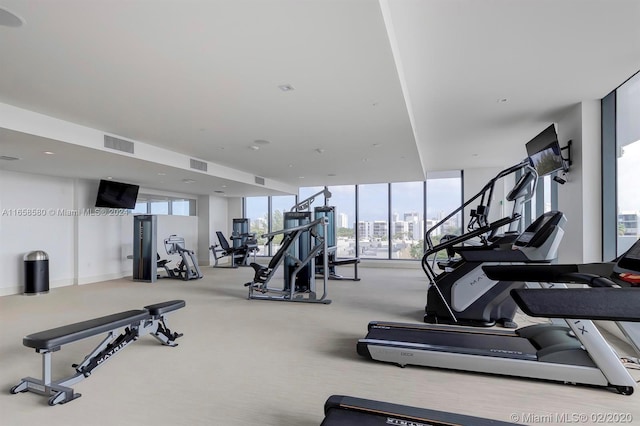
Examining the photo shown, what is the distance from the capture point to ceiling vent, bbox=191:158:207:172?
6789 mm

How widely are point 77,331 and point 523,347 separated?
11.8ft

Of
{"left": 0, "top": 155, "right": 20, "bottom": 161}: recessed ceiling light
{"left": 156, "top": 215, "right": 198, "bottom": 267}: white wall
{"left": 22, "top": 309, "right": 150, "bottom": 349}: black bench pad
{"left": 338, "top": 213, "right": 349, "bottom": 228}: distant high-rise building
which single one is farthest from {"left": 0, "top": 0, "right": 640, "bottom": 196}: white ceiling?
{"left": 338, "top": 213, "right": 349, "bottom": 228}: distant high-rise building

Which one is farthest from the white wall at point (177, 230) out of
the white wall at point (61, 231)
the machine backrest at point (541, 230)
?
the machine backrest at point (541, 230)

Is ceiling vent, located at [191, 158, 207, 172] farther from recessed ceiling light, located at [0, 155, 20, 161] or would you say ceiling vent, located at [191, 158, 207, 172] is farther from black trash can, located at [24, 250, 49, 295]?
black trash can, located at [24, 250, 49, 295]

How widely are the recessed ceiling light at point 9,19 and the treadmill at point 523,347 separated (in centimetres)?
322

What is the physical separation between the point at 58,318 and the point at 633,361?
651 centimetres

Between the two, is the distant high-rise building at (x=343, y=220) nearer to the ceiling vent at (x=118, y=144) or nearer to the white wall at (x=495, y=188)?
the white wall at (x=495, y=188)

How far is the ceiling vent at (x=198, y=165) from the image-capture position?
679 cm

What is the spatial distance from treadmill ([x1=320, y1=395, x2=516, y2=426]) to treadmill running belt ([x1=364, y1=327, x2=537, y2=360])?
103 cm

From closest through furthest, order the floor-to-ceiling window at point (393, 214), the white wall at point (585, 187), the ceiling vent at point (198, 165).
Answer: the white wall at point (585, 187), the ceiling vent at point (198, 165), the floor-to-ceiling window at point (393, 214)

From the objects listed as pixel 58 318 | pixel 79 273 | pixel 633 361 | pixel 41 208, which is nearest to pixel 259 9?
pixel 633 361

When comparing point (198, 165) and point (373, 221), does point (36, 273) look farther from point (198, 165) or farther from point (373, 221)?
point (373, 221)

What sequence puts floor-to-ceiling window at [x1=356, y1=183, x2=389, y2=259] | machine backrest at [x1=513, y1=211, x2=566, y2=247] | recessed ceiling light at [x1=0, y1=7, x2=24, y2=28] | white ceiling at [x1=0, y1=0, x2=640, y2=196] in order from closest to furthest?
recessed ceiling light at [x1=0, y1=7, x2=24, y2=28]
white ceiling at [x1=0, y1=0, x2=640, y2=196]
machine backrest at [x1=513, y1=211, x2=566, y2=247]
floor-to-ceiling window at [x1=356, y1=183, x2=389, y2=259]

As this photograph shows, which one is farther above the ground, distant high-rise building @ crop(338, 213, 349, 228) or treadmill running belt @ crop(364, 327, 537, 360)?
distant high-rise building @ crop(338, 213, 349, 228)
